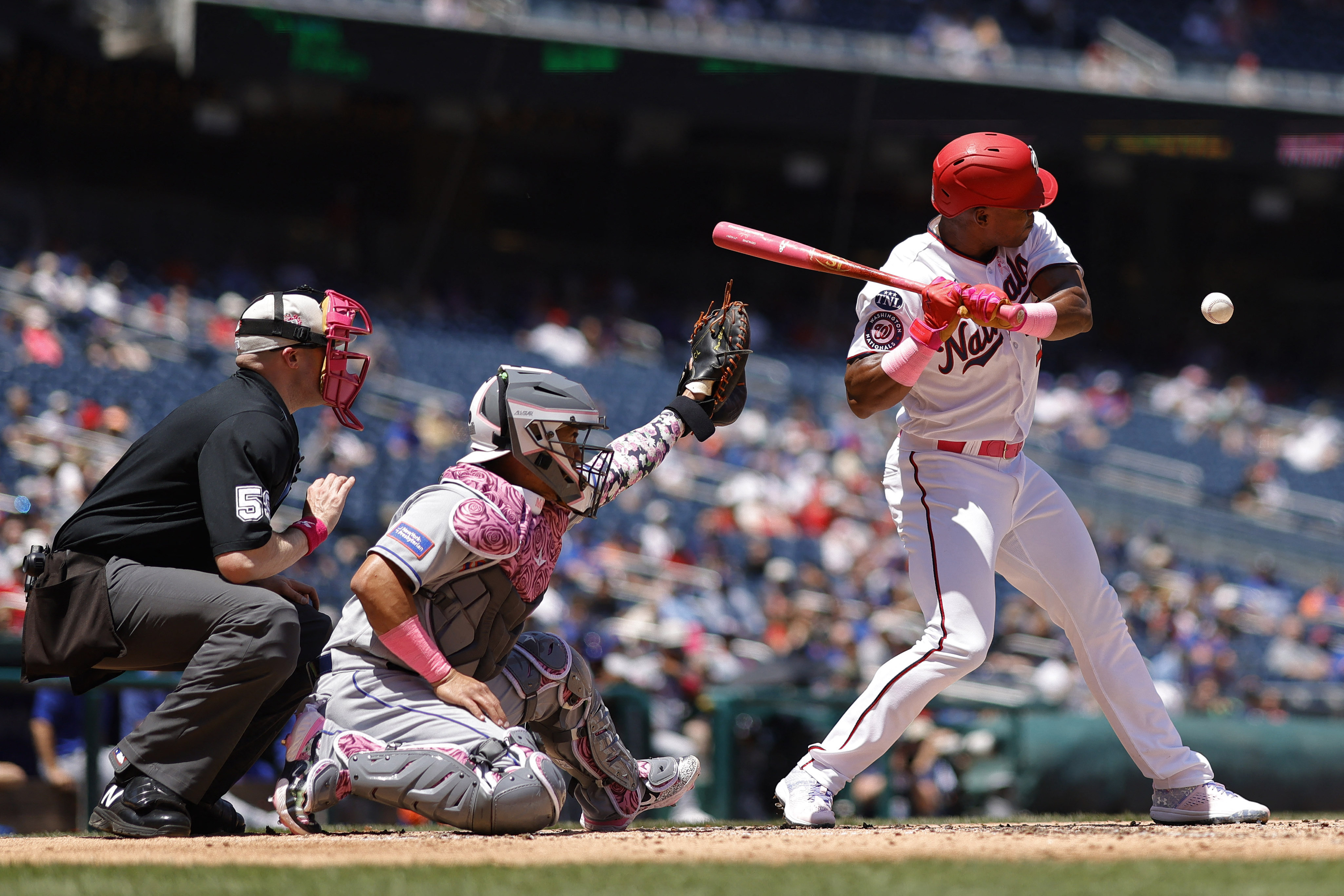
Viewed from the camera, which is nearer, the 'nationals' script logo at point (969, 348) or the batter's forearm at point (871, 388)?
the batter's forearm at point (871, 388)

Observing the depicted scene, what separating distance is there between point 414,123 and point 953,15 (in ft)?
21.1

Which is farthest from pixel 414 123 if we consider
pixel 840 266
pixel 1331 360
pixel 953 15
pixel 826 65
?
pixel 840 266

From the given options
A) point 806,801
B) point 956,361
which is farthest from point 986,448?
point 806,801

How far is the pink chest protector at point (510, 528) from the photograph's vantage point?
3170mm

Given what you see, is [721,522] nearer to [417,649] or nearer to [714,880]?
[417,649]

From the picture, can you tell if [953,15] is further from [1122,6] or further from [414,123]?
[414,123]

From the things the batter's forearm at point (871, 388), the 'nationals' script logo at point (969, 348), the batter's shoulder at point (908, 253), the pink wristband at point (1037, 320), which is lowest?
the batter's forearm at point (871, 388)

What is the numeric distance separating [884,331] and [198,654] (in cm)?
175

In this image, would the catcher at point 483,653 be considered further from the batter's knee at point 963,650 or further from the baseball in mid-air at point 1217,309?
the baseball in mid-air at point 1217,309

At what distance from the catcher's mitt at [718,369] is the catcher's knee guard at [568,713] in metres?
0.66

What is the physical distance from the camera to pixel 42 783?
5188 millimetres

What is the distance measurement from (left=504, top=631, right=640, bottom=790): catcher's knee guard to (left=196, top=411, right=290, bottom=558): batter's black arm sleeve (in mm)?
689

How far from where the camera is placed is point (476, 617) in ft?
10.8

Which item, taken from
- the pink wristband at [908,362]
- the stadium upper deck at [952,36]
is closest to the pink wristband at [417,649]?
the pink wristband at [908,362]
